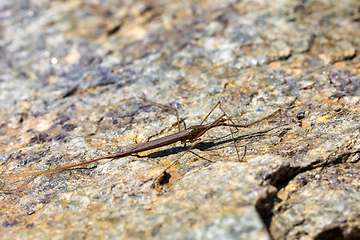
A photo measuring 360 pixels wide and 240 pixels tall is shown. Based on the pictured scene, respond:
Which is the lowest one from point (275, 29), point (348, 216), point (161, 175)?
point (348, 216)

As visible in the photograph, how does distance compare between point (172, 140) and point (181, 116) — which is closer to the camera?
point (172, 140)

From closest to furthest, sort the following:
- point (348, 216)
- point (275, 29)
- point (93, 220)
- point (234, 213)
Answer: point (234, 213) → point (348, 216) → point (93, 220) → point (275, 29)

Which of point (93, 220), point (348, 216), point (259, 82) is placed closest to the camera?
point (348, 216)

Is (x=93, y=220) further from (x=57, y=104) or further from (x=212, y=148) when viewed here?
(x=57, y=104)

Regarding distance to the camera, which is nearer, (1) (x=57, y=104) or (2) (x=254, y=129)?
(2) (x=254, y=129)

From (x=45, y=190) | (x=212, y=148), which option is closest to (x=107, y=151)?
(x=45, y=190)

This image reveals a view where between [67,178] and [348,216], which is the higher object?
[67,178]

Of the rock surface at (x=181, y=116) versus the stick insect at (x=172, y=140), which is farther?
the stick insect at (x=172, y=140)

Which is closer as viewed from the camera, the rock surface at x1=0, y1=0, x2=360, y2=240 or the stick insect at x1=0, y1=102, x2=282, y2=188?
the rock surface at x1=0, y1=0, x2=360, y2=240
